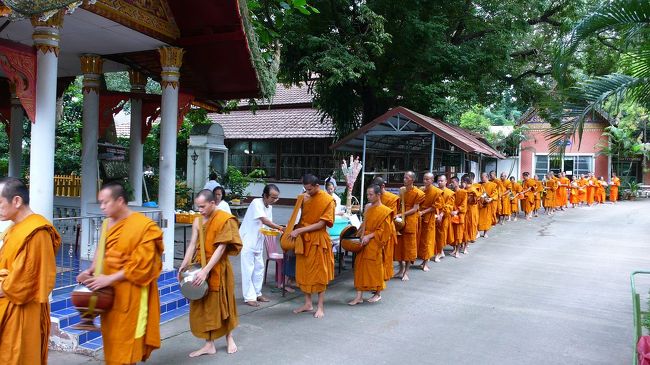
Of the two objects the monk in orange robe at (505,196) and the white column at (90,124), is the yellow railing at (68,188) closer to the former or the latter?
the white column at (90,124)

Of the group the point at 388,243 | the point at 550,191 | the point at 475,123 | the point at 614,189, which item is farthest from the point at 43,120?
the point at 614,189

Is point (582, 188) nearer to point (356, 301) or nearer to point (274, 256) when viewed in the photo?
point (356, 301)

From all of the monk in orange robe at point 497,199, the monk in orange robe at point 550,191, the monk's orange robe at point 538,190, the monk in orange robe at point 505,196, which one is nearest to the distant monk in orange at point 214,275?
the monk in orange robe at point 497,199

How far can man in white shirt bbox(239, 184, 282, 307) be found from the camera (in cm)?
672

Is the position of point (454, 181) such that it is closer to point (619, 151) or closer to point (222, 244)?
point (222, 244)

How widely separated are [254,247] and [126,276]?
311cm

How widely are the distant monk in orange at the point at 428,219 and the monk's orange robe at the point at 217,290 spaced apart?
198 inches

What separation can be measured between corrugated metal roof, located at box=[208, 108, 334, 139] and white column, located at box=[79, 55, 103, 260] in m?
12.7

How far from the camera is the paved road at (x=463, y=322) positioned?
4988 millimetres

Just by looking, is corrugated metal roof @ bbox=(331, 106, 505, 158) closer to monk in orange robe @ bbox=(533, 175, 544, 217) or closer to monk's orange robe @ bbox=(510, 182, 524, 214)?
monk's orange robe @ bbox=(510, 182, 524, 214)

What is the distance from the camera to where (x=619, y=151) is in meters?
28.0

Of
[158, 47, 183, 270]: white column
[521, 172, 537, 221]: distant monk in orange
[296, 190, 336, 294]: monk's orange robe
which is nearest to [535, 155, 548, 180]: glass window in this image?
[521, 172, 537, 221]: distant monk in orange

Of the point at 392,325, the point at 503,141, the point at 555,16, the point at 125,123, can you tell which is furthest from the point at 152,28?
the point at 503,141

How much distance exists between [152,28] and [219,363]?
159 inches
